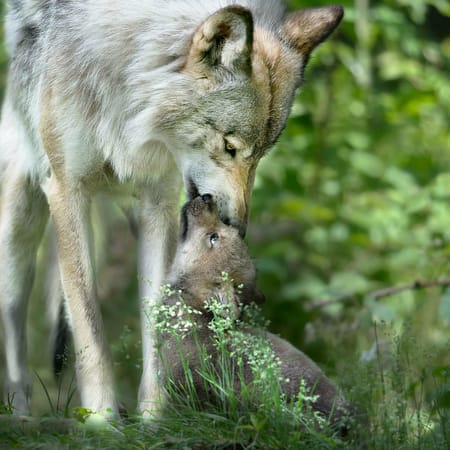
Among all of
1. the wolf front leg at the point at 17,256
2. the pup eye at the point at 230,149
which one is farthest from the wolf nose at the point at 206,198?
the wolf front leg at the point at 17,256

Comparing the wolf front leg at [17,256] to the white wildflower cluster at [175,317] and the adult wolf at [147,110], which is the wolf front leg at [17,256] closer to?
the adult wolf at [147,110]

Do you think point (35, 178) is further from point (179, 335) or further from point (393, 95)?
point (393, 95)

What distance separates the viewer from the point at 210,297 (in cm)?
396

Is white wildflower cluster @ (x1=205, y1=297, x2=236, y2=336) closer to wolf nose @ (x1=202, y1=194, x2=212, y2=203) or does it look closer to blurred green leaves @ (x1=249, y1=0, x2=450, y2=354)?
wolf nose @ (x1=202, y1=194, x2=212, y2=203)

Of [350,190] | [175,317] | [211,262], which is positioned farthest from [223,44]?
[350,190]

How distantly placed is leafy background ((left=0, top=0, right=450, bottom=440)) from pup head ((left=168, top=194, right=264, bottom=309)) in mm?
2097

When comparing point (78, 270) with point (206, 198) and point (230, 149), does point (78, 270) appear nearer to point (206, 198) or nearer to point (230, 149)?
point (206, 198)

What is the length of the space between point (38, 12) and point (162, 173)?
109 cm

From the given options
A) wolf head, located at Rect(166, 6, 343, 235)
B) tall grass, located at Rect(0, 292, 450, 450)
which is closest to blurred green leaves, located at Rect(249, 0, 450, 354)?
wolf head, located at Rect(166, 6, 343, 235)

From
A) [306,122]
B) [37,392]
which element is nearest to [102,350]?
[37,392]

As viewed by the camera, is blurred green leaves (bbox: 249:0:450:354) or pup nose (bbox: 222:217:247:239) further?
blurred green leaves (bbox: 249:0:450:354)

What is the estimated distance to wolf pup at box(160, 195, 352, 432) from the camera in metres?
3.72

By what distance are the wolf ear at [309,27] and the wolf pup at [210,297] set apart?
0.98 m

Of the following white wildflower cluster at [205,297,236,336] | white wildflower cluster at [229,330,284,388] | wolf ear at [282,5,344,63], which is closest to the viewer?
white wildflower cluster at [229,330,284,388]
